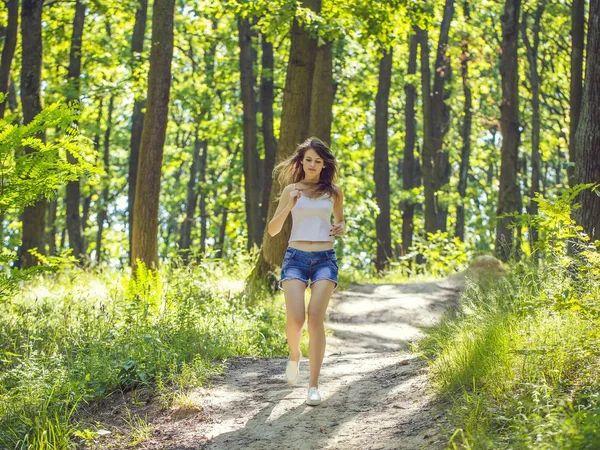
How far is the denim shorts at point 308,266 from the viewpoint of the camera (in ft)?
23.7

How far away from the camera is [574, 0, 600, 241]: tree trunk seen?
9812mm

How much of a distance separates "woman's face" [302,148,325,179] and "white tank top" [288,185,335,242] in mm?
224

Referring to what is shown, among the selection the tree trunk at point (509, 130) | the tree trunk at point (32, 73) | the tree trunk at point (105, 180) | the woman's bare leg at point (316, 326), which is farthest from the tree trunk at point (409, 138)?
the woman's bare leg at point (316, 326)

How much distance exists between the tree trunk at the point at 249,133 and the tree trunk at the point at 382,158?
4.72 m

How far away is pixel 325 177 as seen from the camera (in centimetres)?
765

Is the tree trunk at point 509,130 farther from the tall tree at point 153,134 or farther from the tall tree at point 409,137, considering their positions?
the tall tree at point 153,134

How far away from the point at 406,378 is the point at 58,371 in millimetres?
3160

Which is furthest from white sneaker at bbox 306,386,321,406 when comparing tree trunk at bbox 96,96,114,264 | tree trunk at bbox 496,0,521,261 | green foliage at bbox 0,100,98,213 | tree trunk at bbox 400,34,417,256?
tree trunk at bbox 96,96,114,264

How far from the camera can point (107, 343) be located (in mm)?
8633

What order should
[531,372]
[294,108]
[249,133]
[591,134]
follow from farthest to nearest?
[249,133], [294,108], [591,134], [531,372]

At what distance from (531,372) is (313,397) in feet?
6.14

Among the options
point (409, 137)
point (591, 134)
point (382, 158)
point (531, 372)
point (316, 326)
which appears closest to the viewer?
point (531, 372)

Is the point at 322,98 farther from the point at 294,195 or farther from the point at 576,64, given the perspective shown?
the point at 294,195

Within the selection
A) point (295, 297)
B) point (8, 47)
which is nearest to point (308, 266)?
point (295, 297)
